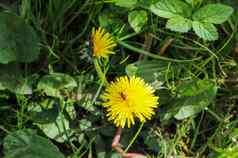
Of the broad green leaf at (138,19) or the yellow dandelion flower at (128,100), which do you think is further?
the broad green leaf at (138,19)

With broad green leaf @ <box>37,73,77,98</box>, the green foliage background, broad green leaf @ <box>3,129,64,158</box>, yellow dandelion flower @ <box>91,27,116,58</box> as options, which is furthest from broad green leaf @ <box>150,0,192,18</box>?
broad green leaf @ <box>3,129,64,158</box>

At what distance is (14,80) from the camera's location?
142 centimetres

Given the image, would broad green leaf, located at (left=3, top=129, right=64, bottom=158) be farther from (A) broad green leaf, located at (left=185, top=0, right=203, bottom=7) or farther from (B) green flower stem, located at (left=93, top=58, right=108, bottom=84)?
(A) broad green leaf, located at (left=185, top=0, right=203, bottom=7)

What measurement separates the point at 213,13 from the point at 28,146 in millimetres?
549

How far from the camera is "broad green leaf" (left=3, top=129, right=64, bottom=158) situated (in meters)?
1.32

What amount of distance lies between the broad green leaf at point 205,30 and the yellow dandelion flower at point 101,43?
0.68ft

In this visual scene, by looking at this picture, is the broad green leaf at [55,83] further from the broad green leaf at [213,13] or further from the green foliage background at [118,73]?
Answer: the broad green leaf at [213,13]

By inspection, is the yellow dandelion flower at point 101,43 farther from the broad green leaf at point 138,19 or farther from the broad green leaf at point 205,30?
the broad green leaf at point 205,30

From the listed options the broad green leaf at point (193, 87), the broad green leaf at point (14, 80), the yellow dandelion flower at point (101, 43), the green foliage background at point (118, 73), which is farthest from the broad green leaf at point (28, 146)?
the broad green leaf at point (193, 87)

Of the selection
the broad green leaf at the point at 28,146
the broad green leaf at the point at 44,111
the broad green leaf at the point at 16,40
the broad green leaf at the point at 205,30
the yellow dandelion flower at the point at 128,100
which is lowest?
the broad green leaf at the point at 28,146

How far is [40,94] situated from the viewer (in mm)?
1445

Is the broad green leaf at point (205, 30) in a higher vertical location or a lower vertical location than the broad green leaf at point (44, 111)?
higher

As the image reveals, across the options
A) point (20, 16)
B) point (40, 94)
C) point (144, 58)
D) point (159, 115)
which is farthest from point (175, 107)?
point (20, 16)

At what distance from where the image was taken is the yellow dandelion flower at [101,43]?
53.4 inches
